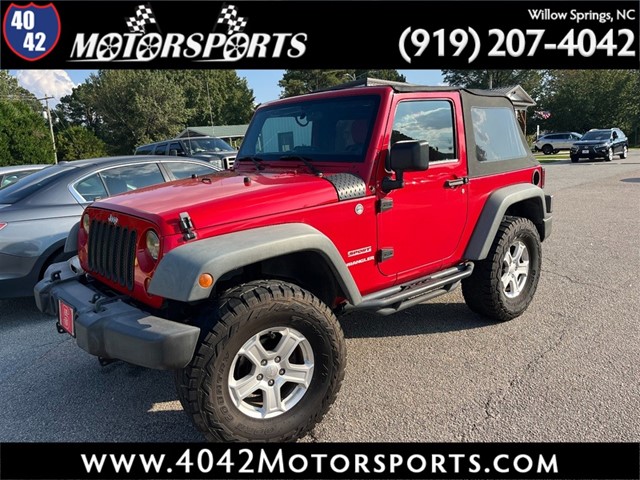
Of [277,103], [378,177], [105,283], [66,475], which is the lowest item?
[66,475]

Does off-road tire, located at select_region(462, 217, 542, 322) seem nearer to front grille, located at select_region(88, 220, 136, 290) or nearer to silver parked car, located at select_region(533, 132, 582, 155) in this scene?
front grille, located at select_region(88, 220, 136, 290)

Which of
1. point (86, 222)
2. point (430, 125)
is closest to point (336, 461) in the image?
point (86, 222)

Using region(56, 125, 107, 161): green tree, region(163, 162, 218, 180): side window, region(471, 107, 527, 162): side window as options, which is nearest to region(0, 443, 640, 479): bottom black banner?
region(471, 107, 527, 162): side window

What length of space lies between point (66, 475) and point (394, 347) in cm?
236

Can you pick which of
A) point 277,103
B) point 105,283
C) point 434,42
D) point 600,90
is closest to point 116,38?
point 434,42

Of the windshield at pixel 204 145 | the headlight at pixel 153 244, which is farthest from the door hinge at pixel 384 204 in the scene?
the windshield at pixel 204 145

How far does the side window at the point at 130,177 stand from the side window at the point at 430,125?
3.22 meters

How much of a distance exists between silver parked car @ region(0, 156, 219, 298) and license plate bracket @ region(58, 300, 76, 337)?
54.5 inches

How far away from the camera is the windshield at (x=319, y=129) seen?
3.19 m

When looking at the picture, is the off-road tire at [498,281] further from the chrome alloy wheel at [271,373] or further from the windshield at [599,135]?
the windshield at [599,135]

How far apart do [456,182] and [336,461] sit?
2196mm

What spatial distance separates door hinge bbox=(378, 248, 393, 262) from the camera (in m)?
3.14

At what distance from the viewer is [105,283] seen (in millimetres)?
2963

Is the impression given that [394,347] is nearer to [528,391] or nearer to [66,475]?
[528,391]
